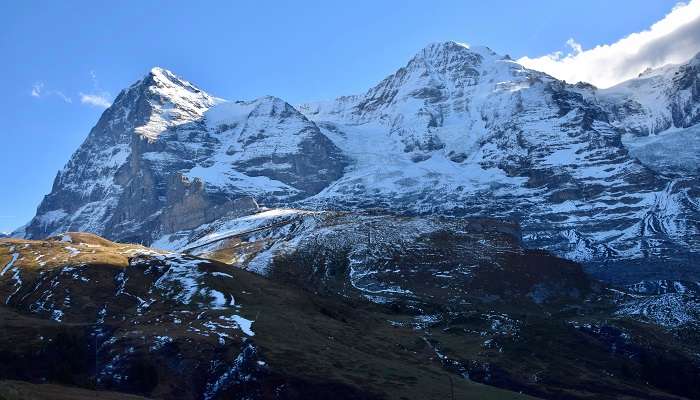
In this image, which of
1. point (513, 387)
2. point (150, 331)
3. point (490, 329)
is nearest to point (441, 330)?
point (490, 329)

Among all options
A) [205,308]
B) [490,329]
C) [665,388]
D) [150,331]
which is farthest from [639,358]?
[150,331]

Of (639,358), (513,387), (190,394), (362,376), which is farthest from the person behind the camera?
(639,358)

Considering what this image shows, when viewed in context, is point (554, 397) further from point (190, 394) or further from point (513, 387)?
point (190, 394)

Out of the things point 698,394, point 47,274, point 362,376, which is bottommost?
point 698,394

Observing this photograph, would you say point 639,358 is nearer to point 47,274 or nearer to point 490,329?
point 490,329

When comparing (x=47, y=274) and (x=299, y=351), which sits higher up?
(x=47, y=274)

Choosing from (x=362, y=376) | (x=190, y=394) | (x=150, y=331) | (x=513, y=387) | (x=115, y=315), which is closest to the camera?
(x=190, y=394)

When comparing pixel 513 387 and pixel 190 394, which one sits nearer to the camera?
pixel 190 394

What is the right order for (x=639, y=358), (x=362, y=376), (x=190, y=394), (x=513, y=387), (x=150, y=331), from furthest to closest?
(x=639, y=358)
(x=513, y=387)
(x=150, y=331)
(x=362, y=376)
(x=190, y=394)

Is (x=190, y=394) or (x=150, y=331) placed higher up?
(x=150, y=331)
